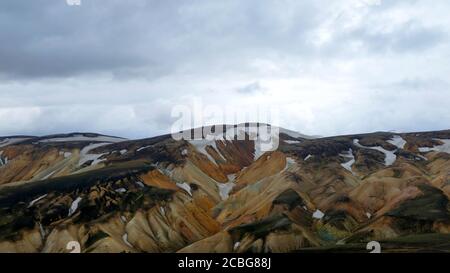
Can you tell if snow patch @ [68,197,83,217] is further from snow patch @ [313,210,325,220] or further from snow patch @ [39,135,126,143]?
snow patch @ [39,135,126,143]

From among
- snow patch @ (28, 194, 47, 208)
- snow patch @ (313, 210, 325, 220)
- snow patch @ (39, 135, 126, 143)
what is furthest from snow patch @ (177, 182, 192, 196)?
snow patch @ (39, 135, 126, 143)

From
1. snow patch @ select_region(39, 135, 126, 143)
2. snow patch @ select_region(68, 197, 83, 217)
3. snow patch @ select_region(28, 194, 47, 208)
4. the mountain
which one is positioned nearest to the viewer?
the mountain

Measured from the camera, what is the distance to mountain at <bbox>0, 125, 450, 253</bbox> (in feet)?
230

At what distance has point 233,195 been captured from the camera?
86688 millimetres

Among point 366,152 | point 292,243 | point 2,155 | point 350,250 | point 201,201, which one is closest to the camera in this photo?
point 350,250

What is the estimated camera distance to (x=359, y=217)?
76625 mm

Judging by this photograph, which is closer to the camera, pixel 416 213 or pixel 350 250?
pixel 350 250

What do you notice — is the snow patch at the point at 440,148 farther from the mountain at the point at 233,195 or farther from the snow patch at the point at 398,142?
the snow patch at the point at 398,142

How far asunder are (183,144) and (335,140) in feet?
86.9

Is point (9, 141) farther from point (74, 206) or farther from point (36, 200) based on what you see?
point (74, 206)

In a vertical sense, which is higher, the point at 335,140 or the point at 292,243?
the point at 335,140

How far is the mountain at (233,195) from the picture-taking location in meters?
70.0

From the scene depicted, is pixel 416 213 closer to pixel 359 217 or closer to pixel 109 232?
pixel 359 217

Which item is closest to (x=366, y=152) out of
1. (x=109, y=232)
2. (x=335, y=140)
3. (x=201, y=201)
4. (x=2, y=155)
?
(x=335, y=140)
